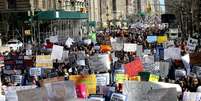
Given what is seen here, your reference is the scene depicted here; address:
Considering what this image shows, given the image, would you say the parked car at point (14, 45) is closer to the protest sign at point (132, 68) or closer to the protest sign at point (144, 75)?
the protest sign at point (132, 68)

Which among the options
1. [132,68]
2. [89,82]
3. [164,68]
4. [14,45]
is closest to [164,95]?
[89,82]

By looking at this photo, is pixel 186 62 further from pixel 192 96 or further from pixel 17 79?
pixel 192 96

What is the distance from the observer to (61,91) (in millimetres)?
13422

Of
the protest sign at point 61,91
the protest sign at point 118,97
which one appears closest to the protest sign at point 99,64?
the protest sign at point 118,97

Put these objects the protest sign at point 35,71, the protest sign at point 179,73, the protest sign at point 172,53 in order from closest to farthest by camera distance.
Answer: the protest sign at point 179,73 < the protest sign at point 35,71 < the protest sign at point 172,53

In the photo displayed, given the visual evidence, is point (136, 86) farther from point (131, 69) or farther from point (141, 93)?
point (131, 69)

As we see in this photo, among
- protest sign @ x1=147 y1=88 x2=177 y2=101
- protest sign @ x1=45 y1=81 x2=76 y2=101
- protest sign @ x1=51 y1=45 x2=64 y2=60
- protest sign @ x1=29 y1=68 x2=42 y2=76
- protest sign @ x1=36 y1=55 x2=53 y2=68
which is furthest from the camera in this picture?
protest sign @ x1=51 y1=45 x2=64 y2=60

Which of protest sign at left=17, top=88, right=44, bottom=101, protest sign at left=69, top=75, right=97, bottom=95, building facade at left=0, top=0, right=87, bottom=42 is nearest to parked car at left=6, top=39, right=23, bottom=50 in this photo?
building facade at left=0, top=0, right=87, bottom=42

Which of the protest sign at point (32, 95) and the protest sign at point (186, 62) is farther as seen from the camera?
the protest sign at point (186, 62)

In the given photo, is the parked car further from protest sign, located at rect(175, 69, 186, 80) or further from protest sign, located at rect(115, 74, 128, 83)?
protest sign, located at rect(115, 74, 128, 83)

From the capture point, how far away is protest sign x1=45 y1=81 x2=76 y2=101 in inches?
527

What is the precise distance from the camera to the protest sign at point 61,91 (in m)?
13.4

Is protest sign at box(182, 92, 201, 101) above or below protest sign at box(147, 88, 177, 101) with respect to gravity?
below

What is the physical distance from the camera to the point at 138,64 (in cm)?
2020
